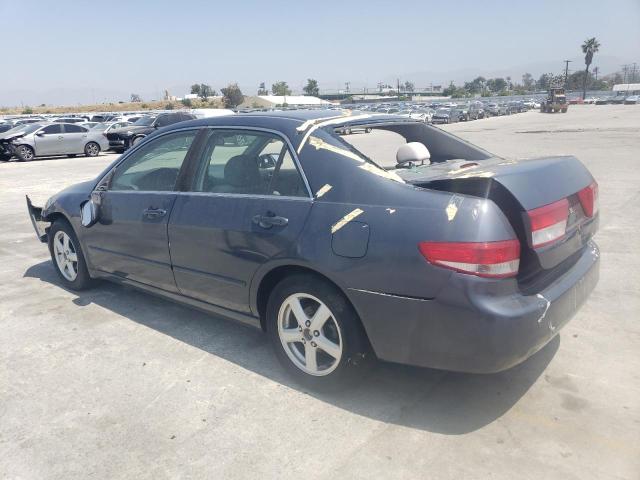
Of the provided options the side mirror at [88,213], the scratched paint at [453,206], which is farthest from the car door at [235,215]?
the side mirror at [88,213]

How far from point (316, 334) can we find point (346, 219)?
0.72 meters

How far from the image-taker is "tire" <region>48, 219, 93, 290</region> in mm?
4984

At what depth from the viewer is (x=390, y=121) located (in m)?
3.94

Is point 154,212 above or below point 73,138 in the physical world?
above

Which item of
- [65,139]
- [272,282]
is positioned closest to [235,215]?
[272,282]

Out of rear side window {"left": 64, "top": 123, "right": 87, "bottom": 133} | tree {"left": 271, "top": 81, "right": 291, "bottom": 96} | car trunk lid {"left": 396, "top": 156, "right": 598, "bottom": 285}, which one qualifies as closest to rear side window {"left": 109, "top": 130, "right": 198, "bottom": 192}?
car trunk lid {"left": 396, "top": 156, "right": 598, "bottom": 285}

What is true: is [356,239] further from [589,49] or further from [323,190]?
[589,49]

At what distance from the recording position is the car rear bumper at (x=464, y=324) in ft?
8.46

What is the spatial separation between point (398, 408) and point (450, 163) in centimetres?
184

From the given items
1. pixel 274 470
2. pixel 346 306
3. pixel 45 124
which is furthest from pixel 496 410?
pixel 45 124

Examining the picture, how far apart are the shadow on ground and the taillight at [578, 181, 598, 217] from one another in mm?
974

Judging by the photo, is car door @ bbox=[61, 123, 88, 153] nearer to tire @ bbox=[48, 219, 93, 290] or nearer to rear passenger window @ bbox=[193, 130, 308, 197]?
tire @ bbox=[48, 219, 93, 290]

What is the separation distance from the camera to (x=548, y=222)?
2834mm

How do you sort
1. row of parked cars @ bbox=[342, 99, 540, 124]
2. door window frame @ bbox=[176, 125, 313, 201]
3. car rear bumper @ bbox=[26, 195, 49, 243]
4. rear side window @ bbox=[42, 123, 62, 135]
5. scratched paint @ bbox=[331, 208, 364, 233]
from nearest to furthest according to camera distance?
scratched paint @ bbox=[331, 208, 364, 233]
door window frame @ bbox=[176, 125, 313, 201]
car rear bumper @ bbox=[26, 195, 49, 243]
rear side window @ bbox=[42, 123, 62, 135]
row of parked cars @ bbox=[342, 99, 540, 124]
